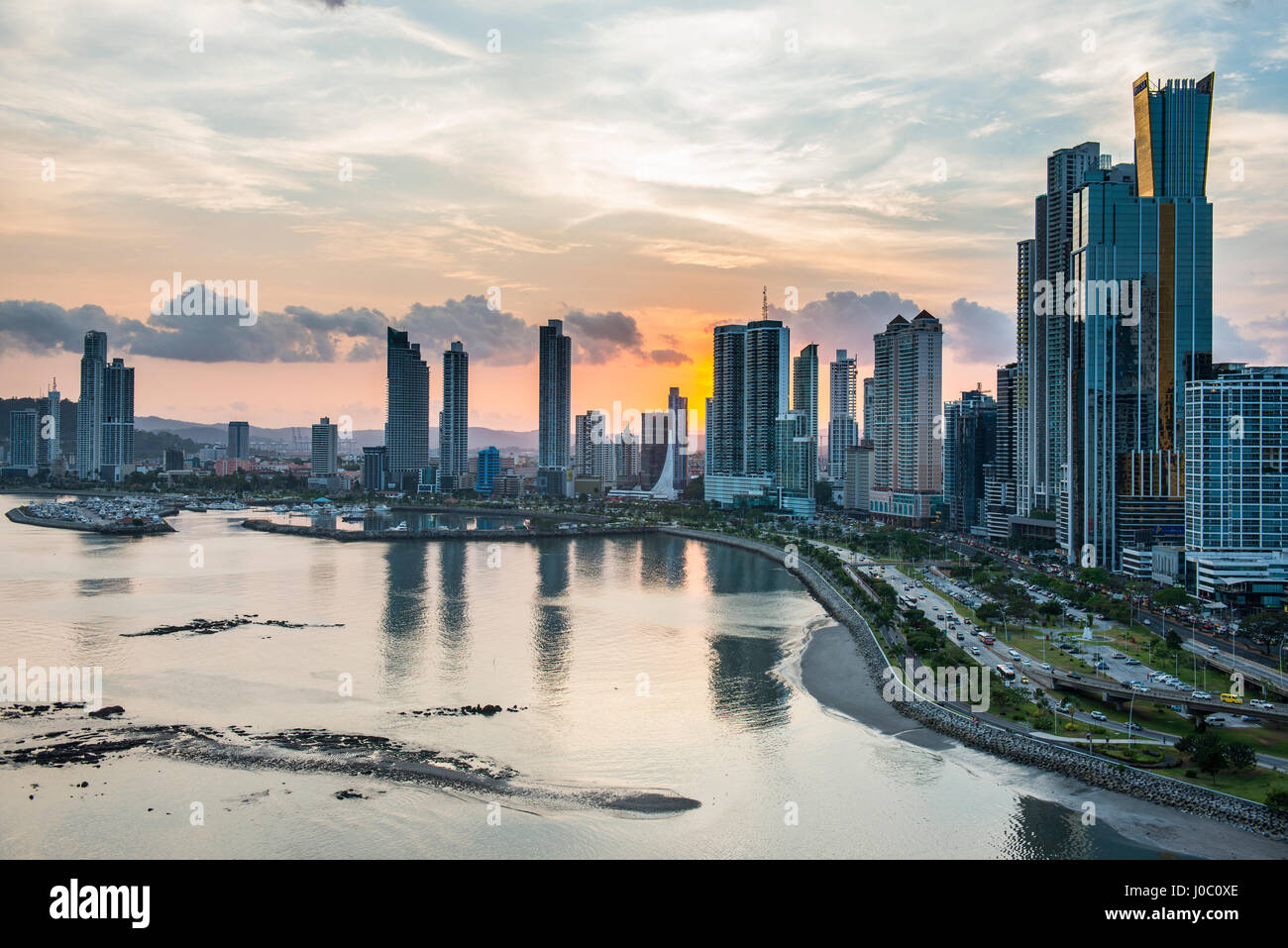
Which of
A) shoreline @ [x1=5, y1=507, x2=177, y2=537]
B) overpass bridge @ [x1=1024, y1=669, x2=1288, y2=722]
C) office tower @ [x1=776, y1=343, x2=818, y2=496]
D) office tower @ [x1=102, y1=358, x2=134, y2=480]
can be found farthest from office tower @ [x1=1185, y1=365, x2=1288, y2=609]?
office tower @ [x1=102, y1=358, x2=134, y2=480]

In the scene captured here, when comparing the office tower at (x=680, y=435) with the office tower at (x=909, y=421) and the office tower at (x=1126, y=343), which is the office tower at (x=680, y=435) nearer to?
the office tower at (x=909, y=421)

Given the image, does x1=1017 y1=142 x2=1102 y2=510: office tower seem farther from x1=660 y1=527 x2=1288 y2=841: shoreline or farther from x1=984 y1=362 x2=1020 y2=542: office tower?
x1=660 y1=527 x2=1288 y2=841: shoreline

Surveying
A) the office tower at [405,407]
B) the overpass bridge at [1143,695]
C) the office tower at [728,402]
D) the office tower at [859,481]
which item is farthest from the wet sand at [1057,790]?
the office tower at [405,407]

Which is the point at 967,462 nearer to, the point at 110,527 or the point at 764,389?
the point at 764,389

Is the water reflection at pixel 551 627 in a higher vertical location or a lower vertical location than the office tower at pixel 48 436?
lower
